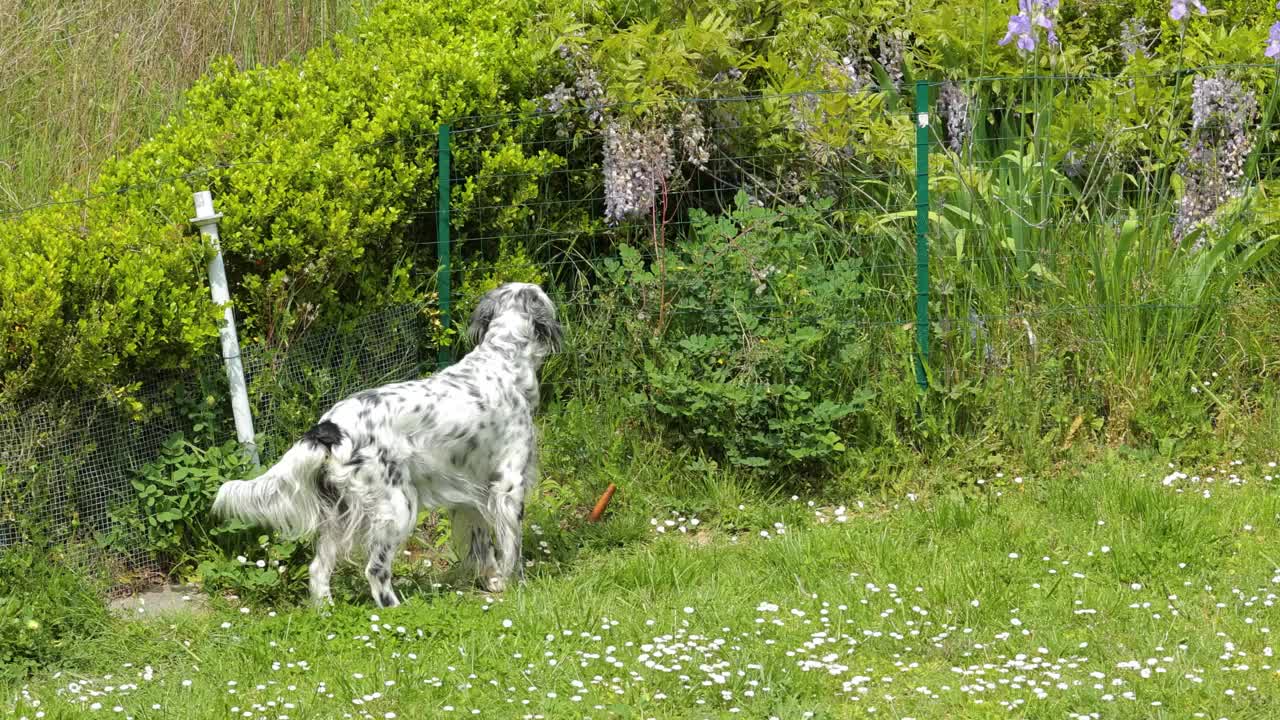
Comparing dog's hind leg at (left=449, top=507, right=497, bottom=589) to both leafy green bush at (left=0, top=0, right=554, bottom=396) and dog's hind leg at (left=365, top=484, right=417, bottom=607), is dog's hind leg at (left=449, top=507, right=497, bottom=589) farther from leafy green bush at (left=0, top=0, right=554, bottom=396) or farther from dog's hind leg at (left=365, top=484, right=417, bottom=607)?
leafy green bush at (left=0, top=0, right=554, bottom=396)

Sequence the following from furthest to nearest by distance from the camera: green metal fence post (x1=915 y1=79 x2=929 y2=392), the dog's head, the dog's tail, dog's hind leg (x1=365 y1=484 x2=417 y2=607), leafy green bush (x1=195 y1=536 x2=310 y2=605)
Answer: green metal fence post (x1=915 y1=79 x2=929 y2=392) → the dog's head → leafy green bush (x1=195 y1=536 x2=310 y2=605) → dog's hind leg (x1=365 y1=484 x2=417 y2=607) → the dog's tail

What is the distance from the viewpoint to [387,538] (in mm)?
5602

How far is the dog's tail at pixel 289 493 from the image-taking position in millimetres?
5469

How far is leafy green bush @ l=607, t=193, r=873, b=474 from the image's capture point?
22.5 ft

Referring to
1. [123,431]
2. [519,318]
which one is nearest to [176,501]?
[123,431]

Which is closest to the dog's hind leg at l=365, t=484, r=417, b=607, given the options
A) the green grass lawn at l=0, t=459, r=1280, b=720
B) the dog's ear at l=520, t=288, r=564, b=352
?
the green grass lawn at l=0, t=459, r=1280, b=720

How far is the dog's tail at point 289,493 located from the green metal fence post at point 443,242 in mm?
1742

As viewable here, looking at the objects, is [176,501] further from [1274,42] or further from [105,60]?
[1274,42]

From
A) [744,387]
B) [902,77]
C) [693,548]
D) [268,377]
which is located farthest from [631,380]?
[902,77]

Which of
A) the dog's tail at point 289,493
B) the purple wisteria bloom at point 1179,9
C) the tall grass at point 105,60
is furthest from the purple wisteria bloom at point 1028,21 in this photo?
the tall grass at point 105,60

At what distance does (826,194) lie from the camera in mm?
7836

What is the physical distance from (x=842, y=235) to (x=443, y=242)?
1956mm

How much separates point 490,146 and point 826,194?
68.2 inches

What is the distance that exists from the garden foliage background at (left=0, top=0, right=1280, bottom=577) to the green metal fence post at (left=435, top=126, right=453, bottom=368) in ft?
0.22
